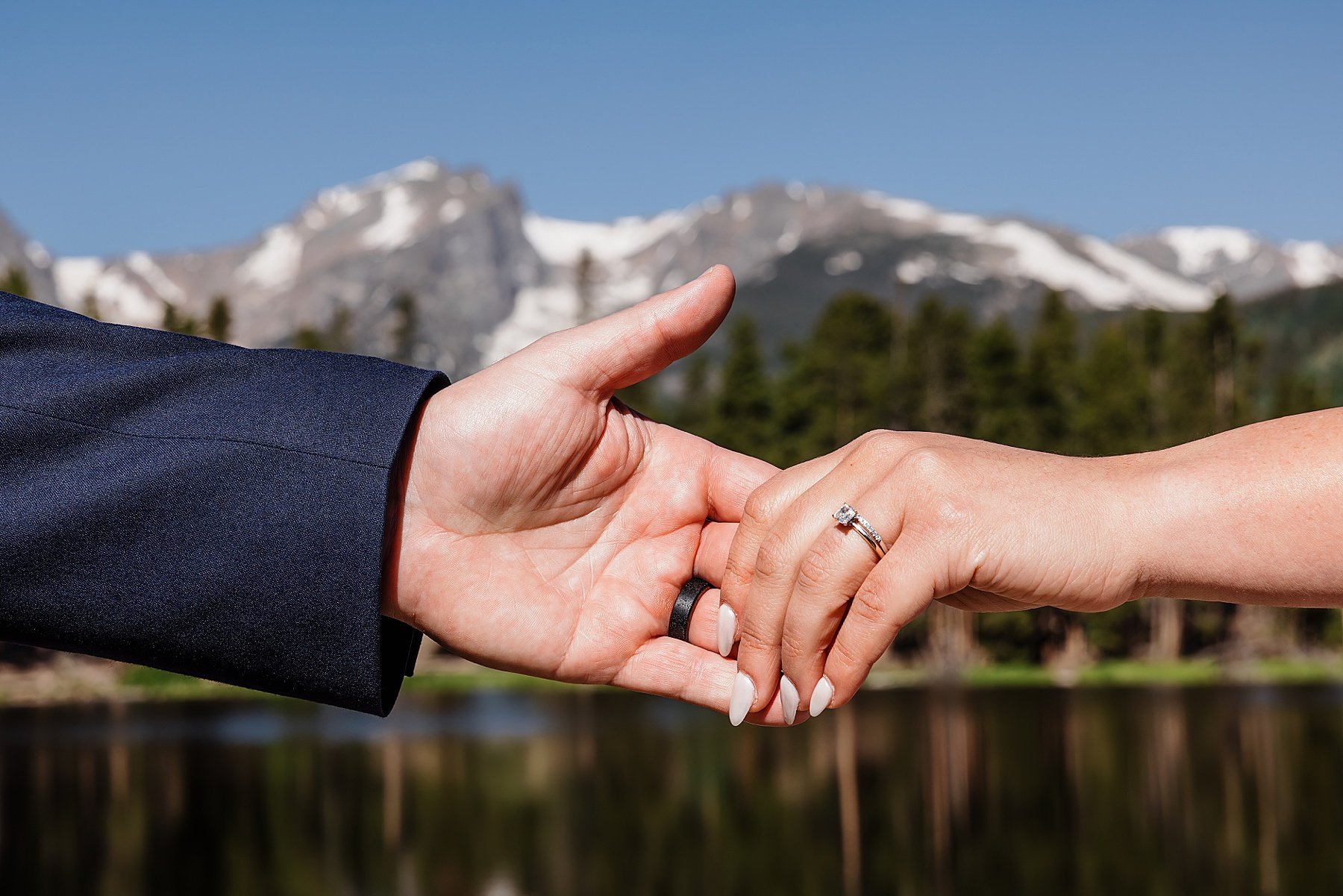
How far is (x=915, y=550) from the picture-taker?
7.07 ft

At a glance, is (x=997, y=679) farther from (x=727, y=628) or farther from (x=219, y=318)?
(x=727, y=628)

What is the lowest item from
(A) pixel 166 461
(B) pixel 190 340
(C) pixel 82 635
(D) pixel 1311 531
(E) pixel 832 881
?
(E) pixel 832 881

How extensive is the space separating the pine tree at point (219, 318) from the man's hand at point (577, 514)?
5000 centimetres

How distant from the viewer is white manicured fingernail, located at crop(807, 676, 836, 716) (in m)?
2.29

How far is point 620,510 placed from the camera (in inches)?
121

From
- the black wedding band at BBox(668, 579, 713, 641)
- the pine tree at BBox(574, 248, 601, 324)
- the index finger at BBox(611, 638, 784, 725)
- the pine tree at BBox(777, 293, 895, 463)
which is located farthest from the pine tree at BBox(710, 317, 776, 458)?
the index finger at BBox(611, 638, 784, 725)

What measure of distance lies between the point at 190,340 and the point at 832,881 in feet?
47.2

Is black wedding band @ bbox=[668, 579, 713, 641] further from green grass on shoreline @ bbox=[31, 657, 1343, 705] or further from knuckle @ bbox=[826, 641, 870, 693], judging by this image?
green grass on shoreline @ bbox=[31, 657, 1343, 705]

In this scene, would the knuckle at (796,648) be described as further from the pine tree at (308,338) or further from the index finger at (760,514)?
the pine tree at (308,338)

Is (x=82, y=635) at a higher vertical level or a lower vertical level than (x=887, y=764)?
higher

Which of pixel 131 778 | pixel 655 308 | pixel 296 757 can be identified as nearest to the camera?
pixel 655 308

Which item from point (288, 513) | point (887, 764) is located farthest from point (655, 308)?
point (887, 764)

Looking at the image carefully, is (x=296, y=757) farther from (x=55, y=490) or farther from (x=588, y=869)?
(x=55, y=490)

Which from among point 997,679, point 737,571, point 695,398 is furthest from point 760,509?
point 695,398
